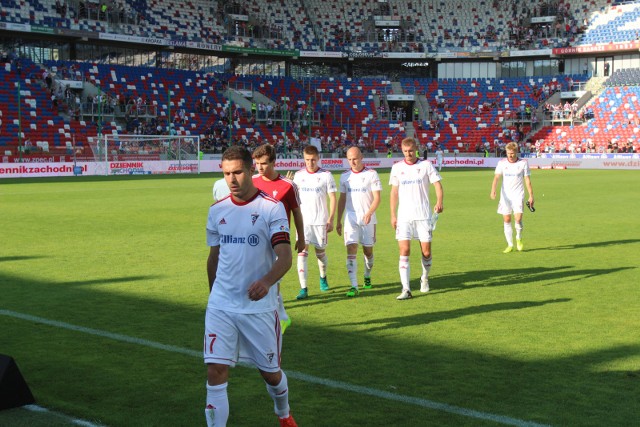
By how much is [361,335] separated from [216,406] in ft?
13.1

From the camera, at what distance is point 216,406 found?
17.7 feet

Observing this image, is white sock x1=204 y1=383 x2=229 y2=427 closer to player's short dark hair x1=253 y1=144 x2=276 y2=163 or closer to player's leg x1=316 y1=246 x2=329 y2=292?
player's short dark hair x1=253 y1=144 x2=276 y2=163

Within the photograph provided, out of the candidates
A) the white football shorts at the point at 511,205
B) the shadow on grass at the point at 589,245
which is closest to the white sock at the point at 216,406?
the shadow on grass at the point at 589,245

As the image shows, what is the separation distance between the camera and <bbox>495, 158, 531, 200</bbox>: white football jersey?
16984 millimetres

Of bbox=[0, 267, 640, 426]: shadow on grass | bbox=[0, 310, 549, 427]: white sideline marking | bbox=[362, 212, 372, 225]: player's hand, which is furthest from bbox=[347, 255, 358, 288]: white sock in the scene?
bbox=[0, 310, 549, 427]: white sideline marking

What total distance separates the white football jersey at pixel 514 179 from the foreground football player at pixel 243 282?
1219 cm

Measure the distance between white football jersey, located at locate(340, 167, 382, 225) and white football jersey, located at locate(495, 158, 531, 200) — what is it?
6.01m

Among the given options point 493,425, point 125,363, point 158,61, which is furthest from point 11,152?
point 493,425

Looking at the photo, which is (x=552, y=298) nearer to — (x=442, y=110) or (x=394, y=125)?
(x=394, y=125)

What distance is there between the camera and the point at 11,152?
4412 centimetres

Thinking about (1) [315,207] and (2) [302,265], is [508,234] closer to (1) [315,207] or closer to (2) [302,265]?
(1) [315,207]

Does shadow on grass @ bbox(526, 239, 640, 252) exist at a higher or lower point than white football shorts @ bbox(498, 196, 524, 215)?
lower

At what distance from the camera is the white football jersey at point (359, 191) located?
11758mm

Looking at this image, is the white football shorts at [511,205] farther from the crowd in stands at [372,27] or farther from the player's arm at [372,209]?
the crowd in stands at [372,27]
